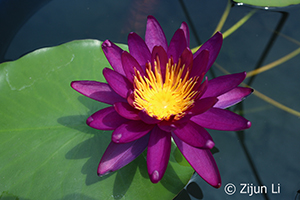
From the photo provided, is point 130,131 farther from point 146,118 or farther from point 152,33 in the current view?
point 152,33

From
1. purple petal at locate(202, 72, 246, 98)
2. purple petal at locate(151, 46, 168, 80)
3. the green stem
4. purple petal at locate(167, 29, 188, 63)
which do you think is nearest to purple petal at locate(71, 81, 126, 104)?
purple petal at locate(151, 46, 168, 80)

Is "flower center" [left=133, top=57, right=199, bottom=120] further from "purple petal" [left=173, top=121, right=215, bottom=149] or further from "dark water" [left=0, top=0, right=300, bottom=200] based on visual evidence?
"dark water" [left=0, top=0, right=300, bottom=200]

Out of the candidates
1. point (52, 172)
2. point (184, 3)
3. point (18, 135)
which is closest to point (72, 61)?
point (18, 135)

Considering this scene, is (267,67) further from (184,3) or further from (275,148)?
(184,3)

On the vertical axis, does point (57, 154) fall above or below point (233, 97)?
above

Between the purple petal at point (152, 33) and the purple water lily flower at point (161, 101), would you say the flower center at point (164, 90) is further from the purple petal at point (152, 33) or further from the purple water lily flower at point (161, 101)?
the purple petal at point (152, 33)

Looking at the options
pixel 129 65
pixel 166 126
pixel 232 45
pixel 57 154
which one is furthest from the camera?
pixel 232 45

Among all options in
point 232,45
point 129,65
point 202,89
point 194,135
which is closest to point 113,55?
point 129,65
